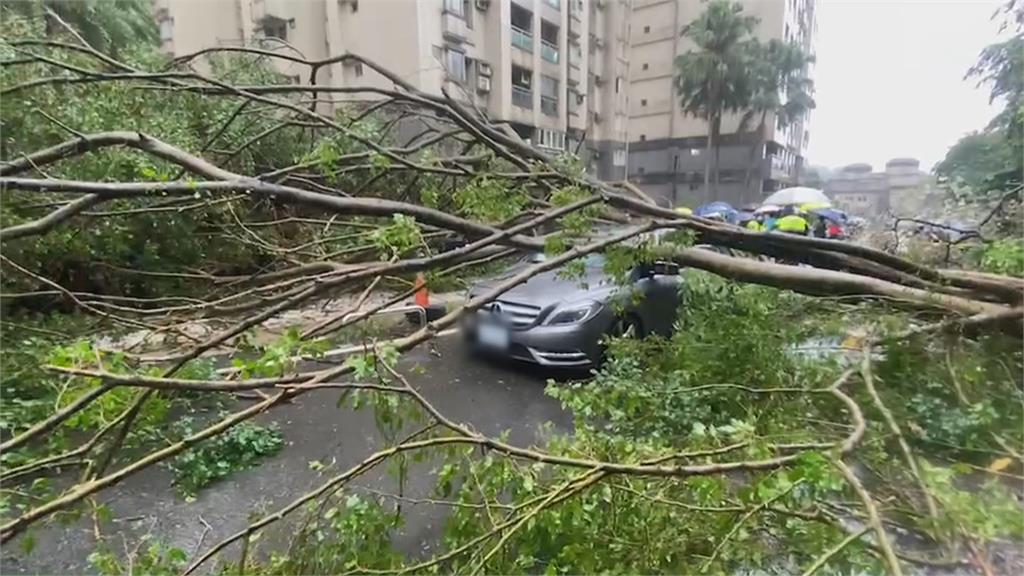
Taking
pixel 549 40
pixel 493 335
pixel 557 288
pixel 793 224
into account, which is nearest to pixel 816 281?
pixel 793 224

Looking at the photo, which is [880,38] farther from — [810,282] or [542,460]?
[542,460]

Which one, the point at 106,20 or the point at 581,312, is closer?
the point at 581,312

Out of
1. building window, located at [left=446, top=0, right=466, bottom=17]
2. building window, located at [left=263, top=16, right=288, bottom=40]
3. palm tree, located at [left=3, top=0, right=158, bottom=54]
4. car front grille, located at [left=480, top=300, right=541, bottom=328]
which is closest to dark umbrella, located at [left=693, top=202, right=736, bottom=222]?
car front grille, located at [left=480, top=300, right=541, bottom=328]

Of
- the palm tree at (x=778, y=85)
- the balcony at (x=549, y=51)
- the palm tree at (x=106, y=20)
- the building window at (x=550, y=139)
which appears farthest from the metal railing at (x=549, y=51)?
the palm tree at (x=106, y=20)

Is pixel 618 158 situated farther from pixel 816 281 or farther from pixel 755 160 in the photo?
pixel 816 281

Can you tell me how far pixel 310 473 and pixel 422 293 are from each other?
13.4 inches

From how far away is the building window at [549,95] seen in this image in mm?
964

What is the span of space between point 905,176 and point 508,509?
2.74ft

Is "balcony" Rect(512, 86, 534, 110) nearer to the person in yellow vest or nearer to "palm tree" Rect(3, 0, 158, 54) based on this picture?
the person in yellow vest

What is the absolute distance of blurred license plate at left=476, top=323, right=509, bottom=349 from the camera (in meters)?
0.81

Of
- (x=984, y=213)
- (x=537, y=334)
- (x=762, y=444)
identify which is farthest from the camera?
(x=537, y=334)

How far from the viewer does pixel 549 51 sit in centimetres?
96

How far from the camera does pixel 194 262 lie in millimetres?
981

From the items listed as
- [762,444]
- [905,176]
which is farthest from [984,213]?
[762,444]
